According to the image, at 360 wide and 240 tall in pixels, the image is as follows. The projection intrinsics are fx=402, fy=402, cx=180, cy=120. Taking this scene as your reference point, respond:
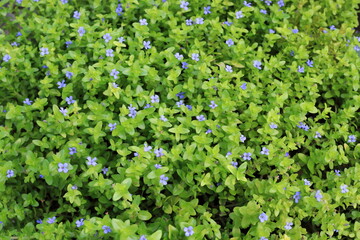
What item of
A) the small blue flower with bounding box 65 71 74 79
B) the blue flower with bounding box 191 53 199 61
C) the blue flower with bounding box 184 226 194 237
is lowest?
the blue flower with bounding box 184 226 194 237

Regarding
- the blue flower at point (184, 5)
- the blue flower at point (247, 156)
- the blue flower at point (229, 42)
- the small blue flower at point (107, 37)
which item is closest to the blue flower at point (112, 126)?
the small blue flower at point (107, 37)

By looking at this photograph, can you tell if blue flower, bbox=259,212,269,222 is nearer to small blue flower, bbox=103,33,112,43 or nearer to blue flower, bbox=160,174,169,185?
blue flower, bbox=160,174,169,185

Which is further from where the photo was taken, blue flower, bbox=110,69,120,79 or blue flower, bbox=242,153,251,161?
blue flower, bbox=110,69,120,79

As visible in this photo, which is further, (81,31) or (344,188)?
(81,31)

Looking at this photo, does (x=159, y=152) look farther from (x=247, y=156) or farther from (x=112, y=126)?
(x=247, y=156)

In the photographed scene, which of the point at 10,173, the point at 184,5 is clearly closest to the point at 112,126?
the point at 10,173

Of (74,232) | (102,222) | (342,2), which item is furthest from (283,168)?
(342,2)

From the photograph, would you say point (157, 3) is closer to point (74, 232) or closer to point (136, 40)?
point (136, 40)

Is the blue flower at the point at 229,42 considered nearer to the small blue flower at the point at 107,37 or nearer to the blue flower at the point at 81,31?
the small blue flower at the point at 107,37

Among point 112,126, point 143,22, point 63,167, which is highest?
point 143,22

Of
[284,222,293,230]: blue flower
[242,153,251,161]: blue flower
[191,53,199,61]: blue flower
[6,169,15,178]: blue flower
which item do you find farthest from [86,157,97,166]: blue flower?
[284,222,293,230]: blue flower
